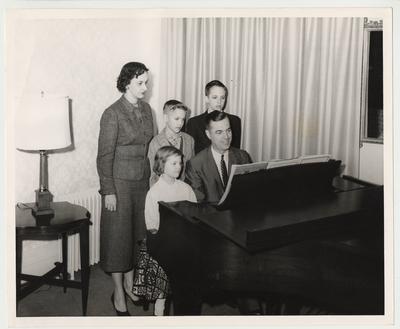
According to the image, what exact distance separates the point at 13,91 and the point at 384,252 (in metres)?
1.60

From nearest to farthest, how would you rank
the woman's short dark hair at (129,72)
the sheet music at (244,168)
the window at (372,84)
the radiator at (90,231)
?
1. the sheet music at (244,168)
2. the window at (372,84)
3. the woman's short dark hair at (129,72)
4. the radiator at (90,231)

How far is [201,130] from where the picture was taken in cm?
202

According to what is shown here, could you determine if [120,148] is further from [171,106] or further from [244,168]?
[244,168]

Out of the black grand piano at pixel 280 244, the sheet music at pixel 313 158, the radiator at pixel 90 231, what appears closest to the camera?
the black grand piano at pixel 280 244

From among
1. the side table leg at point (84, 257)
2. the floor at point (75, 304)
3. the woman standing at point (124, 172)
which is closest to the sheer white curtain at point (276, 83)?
the woman standing at point (124, 172)

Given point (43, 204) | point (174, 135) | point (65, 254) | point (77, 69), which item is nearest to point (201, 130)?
point (174, 135)

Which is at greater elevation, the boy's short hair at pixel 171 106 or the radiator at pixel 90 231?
the boy's short hair at pixel 171 106

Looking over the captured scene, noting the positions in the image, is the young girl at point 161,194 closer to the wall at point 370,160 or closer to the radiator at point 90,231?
the radiator at point 90,231

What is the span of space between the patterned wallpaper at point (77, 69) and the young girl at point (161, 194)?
0.39 meters

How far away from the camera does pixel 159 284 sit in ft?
5.67

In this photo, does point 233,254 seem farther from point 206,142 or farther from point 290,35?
point 290,35

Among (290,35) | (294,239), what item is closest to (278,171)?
(294,239)

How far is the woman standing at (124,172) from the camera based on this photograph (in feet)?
5.89

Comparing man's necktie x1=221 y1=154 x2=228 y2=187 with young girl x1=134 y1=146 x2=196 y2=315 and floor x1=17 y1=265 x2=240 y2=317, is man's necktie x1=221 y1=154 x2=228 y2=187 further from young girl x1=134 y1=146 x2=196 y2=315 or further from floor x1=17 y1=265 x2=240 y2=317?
floor x1=17 y1=265 x2=240 y2=317
